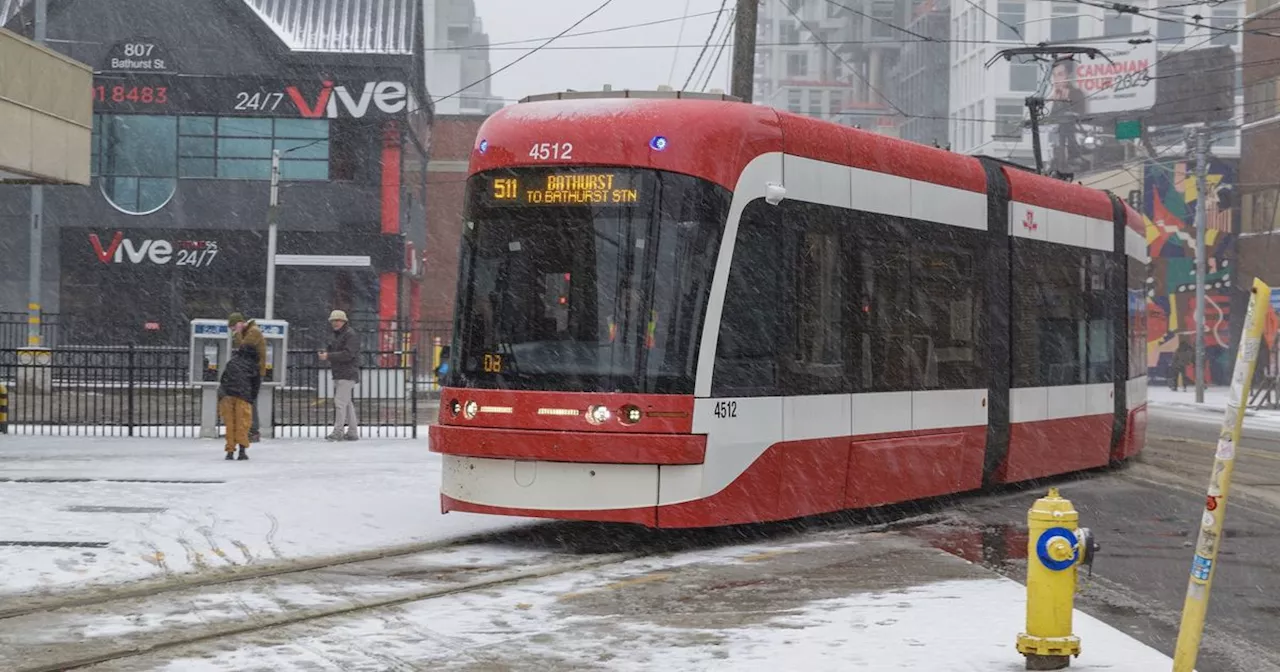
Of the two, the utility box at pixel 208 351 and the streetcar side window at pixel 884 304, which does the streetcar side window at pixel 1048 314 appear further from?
the utility box at pixel 208 351

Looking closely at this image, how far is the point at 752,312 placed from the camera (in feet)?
38.0

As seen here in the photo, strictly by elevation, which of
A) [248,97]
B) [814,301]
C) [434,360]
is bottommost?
[434,360]

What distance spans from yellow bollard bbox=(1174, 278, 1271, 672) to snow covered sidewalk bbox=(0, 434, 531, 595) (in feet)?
20.3

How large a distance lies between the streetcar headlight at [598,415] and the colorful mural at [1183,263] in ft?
173

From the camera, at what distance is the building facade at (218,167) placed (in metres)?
44.8

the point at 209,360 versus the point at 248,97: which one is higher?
the point at 248,97

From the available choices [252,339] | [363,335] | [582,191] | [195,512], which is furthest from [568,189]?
[363,335]

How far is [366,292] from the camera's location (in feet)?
153

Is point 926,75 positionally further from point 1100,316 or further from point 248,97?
point 1100,316

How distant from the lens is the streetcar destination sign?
11289mm

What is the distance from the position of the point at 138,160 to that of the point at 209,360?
2519 cm

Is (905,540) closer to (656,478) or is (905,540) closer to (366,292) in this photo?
(656,478)

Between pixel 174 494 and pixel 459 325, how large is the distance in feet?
13.0

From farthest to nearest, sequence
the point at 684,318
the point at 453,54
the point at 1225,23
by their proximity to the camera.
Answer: the point at 453,54 → the point at 1225,23 → the point at 684,318
